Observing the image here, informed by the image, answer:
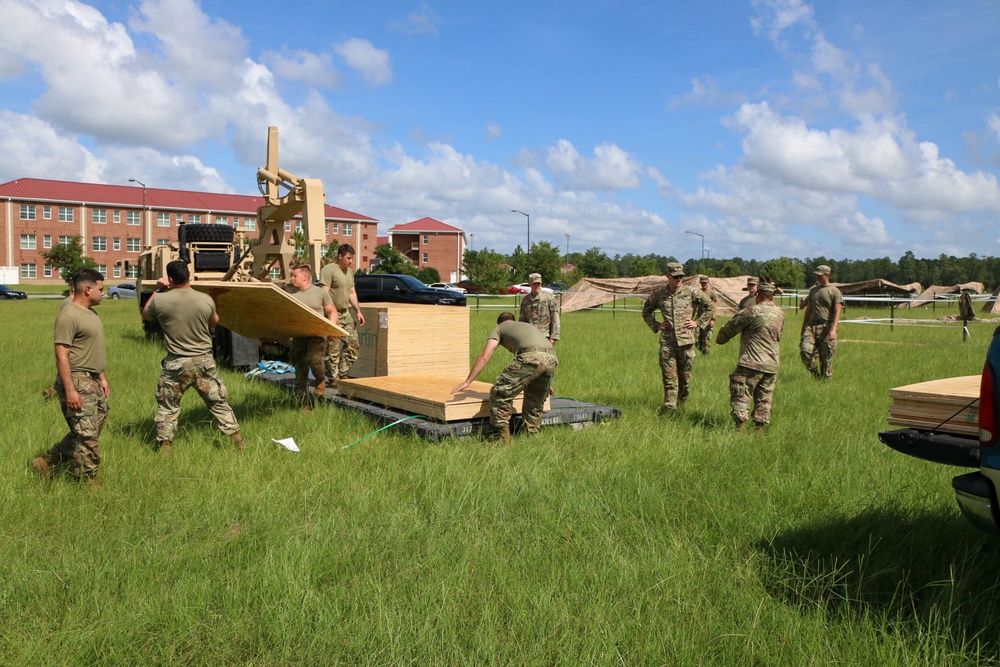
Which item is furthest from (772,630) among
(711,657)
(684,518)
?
(684,518)

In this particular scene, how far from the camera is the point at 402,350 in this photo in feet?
33.4

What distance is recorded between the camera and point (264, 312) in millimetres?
8406

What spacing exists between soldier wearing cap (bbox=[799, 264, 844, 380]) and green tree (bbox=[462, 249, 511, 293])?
4737 centimetres

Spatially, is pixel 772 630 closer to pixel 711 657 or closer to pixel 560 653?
pixel 711 657

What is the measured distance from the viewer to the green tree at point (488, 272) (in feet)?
198

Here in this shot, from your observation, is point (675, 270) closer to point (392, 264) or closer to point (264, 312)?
point (264, 312)

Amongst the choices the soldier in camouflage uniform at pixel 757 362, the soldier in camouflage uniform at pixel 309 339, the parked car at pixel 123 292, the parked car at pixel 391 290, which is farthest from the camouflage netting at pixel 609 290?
the parked car at pixel 123 292

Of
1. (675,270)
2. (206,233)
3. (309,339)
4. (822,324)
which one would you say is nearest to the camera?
(309,339)

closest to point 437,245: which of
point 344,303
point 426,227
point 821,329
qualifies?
point 426,227

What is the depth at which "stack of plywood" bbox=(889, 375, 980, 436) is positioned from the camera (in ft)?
13.0

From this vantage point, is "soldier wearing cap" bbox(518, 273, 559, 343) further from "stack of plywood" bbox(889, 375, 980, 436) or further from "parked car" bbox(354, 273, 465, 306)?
"parked car" bbox(354, 273, 465, 306)

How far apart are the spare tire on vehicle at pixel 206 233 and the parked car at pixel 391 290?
9995mm

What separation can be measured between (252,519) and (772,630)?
11.0ft

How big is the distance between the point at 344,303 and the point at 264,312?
2.11 meters
